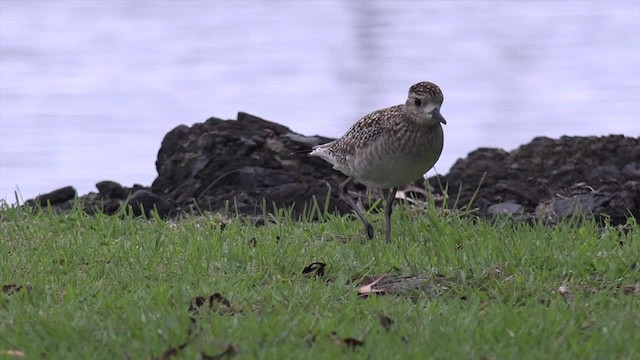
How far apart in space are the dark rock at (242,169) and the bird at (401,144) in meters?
0.86

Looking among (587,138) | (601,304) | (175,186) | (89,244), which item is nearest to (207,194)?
(175,186)

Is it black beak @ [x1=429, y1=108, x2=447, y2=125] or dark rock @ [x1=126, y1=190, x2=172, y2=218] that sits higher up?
black beak @ [x1=429, y1=108, x2=447, y2=125]

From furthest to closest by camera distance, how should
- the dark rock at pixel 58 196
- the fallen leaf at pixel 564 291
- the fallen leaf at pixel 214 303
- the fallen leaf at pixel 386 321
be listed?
the dark rock at pixel 58 196
the fallen leaf at pixel 564 291
the fallen leaf at pixel 214 303
the fallen leaf at pixel 386 321

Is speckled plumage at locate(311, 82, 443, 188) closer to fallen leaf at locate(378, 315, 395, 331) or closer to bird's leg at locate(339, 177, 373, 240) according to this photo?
bird's leg at locate(339, 177, 373, 240)

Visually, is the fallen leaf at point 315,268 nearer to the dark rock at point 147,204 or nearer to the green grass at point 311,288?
the green grass at point 311,288

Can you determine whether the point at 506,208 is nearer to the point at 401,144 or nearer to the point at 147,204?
the point at 401,144

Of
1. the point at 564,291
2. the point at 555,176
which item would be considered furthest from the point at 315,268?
the point at 555,176

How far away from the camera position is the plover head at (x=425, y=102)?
8289mm

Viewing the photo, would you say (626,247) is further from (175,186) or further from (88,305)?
(175,186)

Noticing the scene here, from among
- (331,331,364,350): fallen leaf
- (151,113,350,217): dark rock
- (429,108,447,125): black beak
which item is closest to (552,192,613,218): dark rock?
(429,108,447,125): black beak

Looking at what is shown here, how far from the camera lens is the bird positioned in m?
8.30

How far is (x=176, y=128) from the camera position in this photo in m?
10.8

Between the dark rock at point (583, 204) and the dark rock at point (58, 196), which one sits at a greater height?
the dark rock at point (58, 196)

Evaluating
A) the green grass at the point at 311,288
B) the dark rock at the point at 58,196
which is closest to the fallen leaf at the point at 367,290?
the green grass at the point at 311,288
